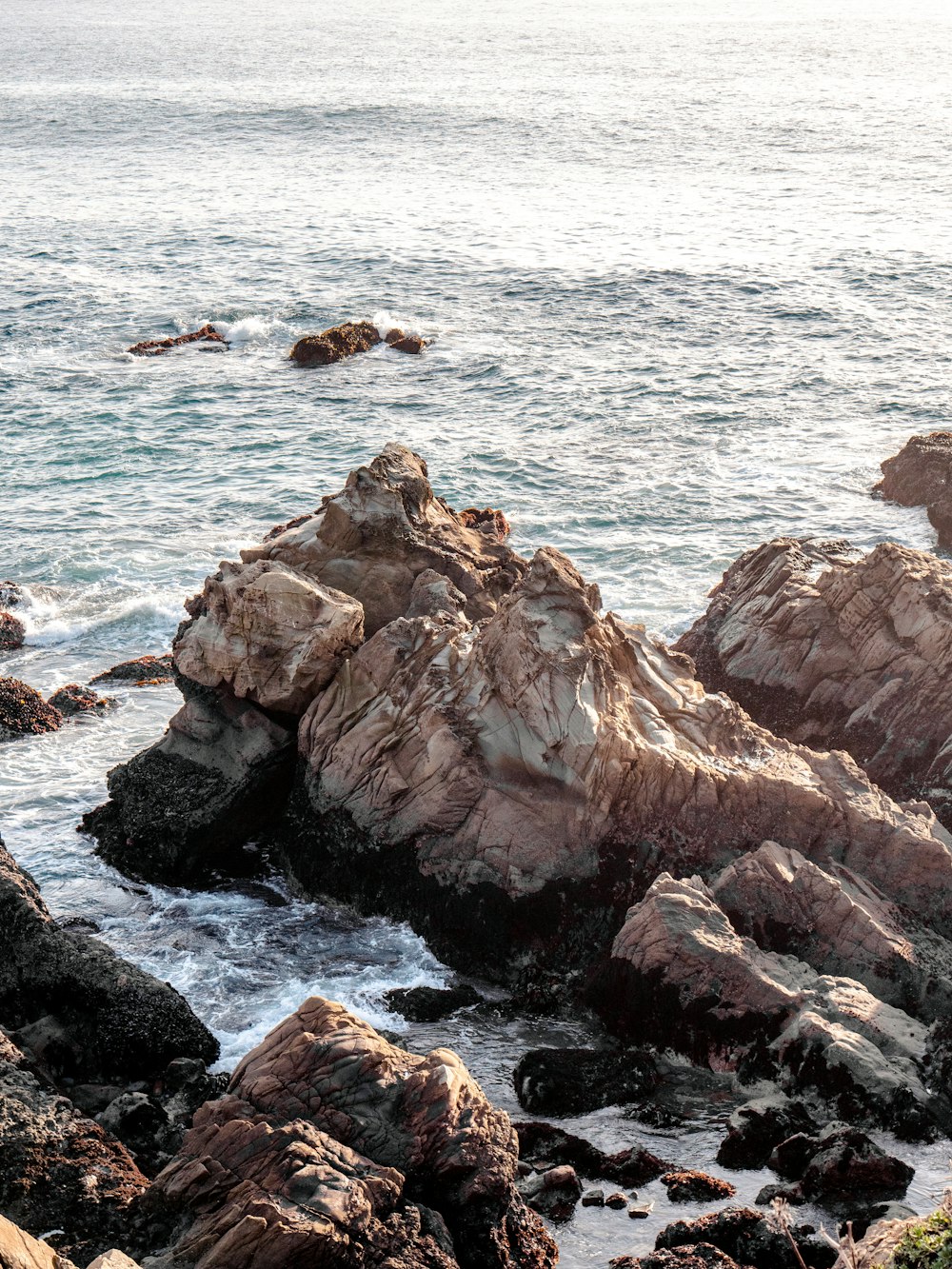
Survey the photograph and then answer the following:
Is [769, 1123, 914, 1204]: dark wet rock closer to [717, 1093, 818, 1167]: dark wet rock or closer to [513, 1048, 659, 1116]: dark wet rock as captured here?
[717, 1093, 818, 1167]: dark wet rock

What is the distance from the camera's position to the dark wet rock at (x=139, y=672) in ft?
95.6

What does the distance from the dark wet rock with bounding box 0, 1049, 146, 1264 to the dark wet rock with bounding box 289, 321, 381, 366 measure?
125 feet

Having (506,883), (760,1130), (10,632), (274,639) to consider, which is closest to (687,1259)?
(760,1130)

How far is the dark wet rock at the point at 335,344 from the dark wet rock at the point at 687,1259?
134 feet

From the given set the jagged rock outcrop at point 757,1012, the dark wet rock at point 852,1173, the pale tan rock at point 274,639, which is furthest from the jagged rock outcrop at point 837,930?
the pale tan rock at point 274,639

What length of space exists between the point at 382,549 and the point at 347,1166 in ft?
44.9

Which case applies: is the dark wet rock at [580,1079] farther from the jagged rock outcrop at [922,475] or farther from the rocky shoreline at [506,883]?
the jagged rock outcrop at [922,475]

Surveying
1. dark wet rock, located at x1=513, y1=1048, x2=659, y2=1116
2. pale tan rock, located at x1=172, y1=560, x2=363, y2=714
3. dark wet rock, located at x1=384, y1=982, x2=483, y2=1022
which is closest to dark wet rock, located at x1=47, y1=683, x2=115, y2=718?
pale tan rock, located at x1=172, y1=560, x2=363, y2=714

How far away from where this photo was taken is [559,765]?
20188mm

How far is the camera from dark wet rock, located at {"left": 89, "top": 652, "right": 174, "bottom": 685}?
2912cm

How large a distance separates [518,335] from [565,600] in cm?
3235

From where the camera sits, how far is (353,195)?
73.4 m

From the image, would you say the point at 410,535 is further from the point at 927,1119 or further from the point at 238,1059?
the point at 927,1119

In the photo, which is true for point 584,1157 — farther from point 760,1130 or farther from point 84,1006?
point 84,1006
